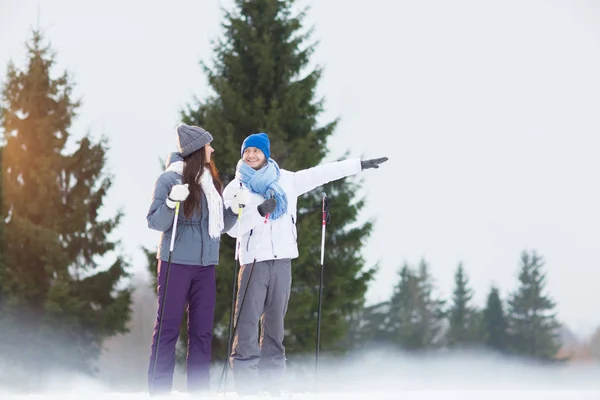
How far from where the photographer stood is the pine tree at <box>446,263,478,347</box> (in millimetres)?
50906

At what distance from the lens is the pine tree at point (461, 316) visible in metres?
50.9

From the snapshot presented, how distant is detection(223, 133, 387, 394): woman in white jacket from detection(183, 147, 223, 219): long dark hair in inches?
11.0

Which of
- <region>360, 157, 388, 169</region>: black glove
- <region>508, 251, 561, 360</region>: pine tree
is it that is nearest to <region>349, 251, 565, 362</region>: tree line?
<region>508, 251, 561, 360</region>: pine tree

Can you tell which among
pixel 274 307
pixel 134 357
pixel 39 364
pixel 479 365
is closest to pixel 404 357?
pixel 479 365

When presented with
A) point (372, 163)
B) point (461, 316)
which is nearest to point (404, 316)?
point (461, 316)

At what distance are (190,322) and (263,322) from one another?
1.94 ft

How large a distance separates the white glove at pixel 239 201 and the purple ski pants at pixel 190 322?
461 millimetres

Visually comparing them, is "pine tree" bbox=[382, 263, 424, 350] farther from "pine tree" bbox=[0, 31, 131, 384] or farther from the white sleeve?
the white sleeve

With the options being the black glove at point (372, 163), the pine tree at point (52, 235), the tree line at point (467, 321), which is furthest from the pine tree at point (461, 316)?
the black glove at point (372, 163)

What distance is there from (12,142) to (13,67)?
7.21ft

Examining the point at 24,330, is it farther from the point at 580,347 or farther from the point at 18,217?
the point at 580,347

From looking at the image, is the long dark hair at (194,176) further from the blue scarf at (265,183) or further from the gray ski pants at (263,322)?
the gray ski pants at (263,322)

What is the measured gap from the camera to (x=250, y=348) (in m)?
5.67

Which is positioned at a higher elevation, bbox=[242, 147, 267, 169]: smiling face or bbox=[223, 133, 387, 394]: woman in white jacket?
bbox=[242, 147, 267, 169]: smiling face
